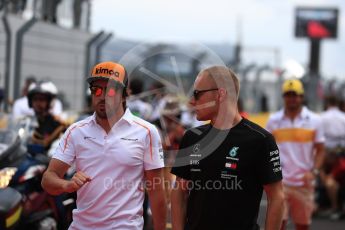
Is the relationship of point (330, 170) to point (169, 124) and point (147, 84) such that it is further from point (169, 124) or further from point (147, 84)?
point (169, 124)

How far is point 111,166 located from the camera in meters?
5.31

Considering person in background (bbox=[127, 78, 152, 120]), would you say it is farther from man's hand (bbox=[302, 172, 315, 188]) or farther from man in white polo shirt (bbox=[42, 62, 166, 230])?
man in white polo shirt (bbox=[42, 62, 166, 230])

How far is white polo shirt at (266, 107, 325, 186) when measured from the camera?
941cm

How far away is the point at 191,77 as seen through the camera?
14273 mm

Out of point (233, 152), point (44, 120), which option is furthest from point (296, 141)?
point (233, 152)

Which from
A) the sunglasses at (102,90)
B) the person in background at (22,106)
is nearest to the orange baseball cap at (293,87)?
the sunglasses at (102,90)

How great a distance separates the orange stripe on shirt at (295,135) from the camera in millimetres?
9453

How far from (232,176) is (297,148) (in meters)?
4.48

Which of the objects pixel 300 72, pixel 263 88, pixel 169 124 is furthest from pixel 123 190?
pixel 300 72

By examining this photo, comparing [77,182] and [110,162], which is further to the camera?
[110,162]

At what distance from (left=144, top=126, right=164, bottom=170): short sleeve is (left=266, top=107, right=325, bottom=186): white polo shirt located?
4.18 meters

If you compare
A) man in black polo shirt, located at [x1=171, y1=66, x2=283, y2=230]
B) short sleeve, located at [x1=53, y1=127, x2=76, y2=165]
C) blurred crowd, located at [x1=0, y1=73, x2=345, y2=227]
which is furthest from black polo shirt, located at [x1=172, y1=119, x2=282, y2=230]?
blurred crowd, located at [x1=0, y1=73, x2=345, y2=227]

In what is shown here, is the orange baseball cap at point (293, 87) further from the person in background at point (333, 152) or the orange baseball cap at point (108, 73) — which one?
the person in background at point (333, 152)

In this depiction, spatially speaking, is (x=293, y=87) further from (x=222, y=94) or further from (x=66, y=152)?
(x=66, y=152)
